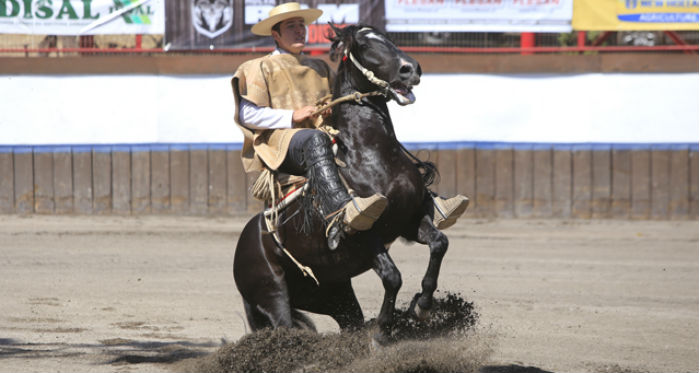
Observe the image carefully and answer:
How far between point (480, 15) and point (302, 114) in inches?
344

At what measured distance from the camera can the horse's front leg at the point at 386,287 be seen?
16.3 feet

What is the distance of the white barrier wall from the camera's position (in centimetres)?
1352

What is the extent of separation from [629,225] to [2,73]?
9.20 meters

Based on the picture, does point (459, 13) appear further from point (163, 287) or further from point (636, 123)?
point (163, 287)

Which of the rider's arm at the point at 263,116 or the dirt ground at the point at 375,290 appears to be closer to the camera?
the rider's arm at the point at 263,116

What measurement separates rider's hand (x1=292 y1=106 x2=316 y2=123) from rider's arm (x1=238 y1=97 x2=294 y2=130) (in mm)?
41

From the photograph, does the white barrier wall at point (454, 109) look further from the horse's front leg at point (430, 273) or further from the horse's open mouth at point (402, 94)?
the horse's front leg at point (430, 273)

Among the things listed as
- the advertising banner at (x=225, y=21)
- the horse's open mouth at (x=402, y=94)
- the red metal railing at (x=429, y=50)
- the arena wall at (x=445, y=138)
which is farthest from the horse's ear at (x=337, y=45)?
the red metal railing at (x=429, y=50)

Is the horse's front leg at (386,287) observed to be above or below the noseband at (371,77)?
below

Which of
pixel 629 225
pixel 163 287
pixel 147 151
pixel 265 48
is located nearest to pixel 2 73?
pixel 147 151

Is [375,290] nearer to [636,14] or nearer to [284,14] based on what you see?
[284,14]

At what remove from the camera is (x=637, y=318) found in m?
8.00

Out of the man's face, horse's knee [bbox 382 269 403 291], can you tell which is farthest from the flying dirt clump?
the man's face

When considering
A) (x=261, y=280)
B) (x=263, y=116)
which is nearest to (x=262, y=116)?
(x=263, y=116)
